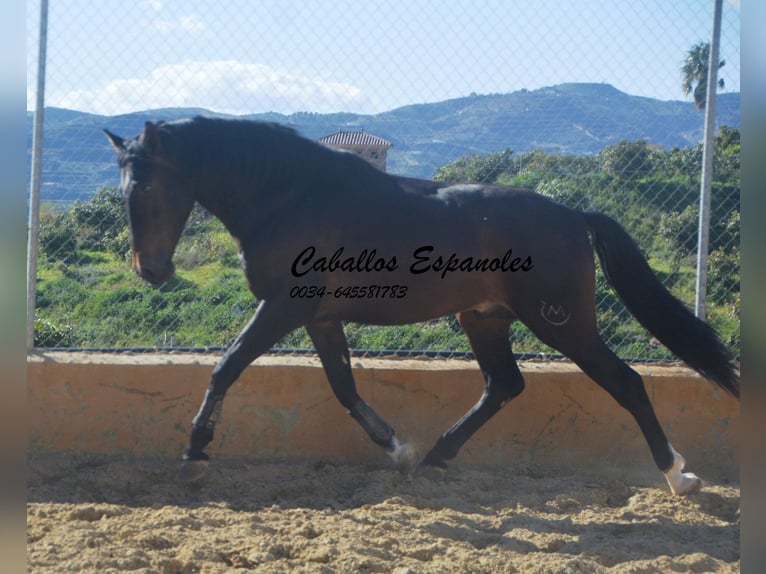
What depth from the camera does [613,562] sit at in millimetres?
3246

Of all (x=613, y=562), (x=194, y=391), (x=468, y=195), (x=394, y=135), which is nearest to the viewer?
(x=613, y=562)

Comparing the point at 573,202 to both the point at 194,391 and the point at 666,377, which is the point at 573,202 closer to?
the point at 666,377

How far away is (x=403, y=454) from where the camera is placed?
A: 4406 mm

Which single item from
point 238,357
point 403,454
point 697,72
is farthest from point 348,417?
point 697,72

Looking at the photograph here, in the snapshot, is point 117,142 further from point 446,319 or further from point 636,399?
point 636,399

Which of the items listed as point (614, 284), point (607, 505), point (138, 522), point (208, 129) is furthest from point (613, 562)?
point (208, 129)

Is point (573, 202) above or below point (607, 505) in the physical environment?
above

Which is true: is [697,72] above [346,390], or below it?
above

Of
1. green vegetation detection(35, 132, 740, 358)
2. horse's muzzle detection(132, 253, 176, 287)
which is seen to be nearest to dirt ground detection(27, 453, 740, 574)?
horse's muzzle detection(132, 253, 176, 287)

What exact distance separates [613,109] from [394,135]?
1.49 m

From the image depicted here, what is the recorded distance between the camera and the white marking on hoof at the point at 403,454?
4.41m

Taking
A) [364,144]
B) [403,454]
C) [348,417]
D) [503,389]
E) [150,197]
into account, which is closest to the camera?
[150,197]

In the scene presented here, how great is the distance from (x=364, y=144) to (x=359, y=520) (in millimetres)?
2507

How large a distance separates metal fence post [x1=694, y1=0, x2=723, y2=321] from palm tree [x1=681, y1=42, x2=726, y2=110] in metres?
0.13
